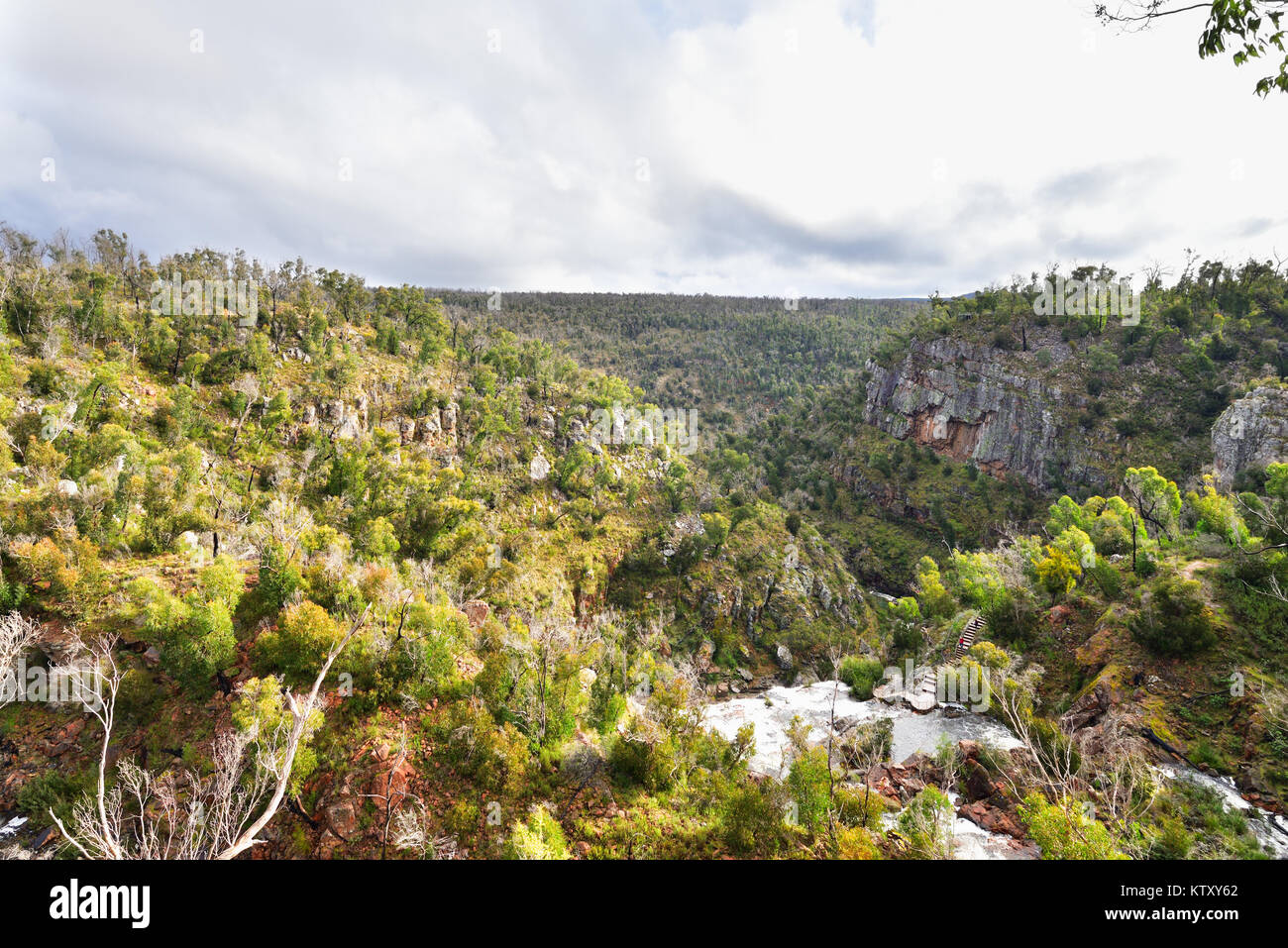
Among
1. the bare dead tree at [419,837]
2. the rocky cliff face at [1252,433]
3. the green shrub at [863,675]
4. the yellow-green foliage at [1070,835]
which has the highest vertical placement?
the rocky cliff face at [1252,433]

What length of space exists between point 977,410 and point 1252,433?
4286 centimetres

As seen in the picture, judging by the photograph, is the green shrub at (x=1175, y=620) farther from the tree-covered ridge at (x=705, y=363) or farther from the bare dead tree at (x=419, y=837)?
the tree-covered ridge at (x=705, y=363)

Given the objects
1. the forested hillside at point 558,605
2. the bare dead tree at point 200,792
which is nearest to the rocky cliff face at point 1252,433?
the forested hillside at point 558,605

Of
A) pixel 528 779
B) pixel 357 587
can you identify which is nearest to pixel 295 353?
pixel 357 587

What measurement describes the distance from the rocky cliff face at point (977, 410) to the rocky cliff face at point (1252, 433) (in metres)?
19.9

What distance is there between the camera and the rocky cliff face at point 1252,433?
56.1 metres

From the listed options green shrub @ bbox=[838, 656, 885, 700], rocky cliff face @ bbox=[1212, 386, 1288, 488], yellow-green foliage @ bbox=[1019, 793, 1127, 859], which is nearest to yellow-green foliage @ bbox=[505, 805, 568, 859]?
yellow-green foliage @ bbox=[1019, 793, 1127, 859]

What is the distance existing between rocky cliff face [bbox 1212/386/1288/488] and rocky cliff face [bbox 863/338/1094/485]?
65.2 ft

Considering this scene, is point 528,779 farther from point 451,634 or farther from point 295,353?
point 295,353

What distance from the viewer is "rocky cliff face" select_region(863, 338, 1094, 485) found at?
289ft

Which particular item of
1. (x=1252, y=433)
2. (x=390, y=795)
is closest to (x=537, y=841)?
(x=390, y=795)

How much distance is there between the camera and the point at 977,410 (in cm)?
10056

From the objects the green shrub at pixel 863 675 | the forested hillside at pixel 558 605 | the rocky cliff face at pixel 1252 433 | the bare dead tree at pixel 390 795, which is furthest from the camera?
the rocky cliff face at pixel 1252 433

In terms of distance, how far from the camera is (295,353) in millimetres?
60500
